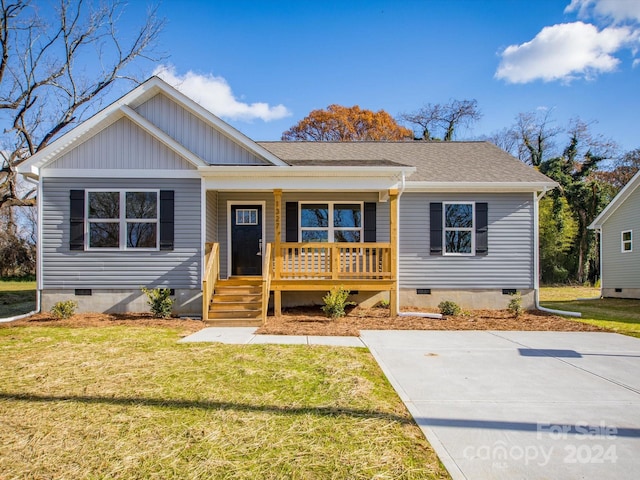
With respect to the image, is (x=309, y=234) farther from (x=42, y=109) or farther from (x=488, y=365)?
(x=42, y=109)

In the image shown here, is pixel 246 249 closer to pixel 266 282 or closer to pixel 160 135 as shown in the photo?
pixel 266 282

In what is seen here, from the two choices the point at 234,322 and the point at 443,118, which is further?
the point at 443,118

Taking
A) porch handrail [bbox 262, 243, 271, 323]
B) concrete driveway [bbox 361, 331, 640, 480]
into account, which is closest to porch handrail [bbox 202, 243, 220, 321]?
porch handrail [bbox 262, 243, 271, 323]

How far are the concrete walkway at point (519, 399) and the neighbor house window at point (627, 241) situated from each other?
977 centimetres

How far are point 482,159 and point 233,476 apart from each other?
11764 mm

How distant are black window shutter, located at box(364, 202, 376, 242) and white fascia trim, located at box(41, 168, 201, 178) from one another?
180 inches

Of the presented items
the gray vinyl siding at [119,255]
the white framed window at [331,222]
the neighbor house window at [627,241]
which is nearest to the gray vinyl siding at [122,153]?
the gray vinyl siding at [119,255]

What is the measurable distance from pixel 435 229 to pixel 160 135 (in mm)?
7544

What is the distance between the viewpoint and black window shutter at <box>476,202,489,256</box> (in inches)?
406

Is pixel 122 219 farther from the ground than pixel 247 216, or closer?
closer

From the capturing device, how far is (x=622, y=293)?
1439 cm

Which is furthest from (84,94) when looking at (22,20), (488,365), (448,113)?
(448,113)

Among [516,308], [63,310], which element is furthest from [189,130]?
[516,308]

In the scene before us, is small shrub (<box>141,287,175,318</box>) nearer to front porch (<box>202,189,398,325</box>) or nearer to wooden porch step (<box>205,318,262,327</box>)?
front porch (<box>202,189,398,325</box>)
